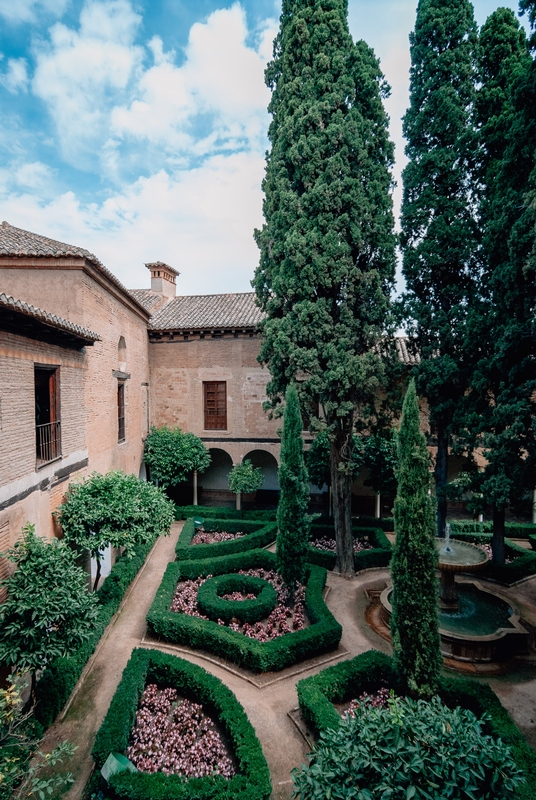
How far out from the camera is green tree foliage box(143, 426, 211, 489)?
1620 cm

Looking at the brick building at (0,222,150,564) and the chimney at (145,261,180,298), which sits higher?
the chimney at (145,261,180,298)

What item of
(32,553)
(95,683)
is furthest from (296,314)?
(95,683)

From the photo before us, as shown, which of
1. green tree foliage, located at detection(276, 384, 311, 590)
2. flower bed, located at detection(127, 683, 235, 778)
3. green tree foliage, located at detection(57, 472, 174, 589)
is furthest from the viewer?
green tree foliage, located at detection(276, 384, 311, 590)

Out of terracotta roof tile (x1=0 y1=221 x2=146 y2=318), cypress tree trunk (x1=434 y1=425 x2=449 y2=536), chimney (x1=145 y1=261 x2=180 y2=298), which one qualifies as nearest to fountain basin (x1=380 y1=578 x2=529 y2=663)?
cypress tree trunk (x1=434 y1=425 x2=449 y2=536)

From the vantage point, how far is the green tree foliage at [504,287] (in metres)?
8.88

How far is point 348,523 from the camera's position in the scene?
11.9 meters

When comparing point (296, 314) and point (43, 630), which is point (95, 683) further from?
point (296, 314)

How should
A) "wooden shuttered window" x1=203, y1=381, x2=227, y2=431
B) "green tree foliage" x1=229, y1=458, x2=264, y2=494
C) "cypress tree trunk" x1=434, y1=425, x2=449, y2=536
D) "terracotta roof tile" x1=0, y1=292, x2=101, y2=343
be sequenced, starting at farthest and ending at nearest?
"wooden shuttered window" x1=203, y1=381, x2=227, y2=431
"green tree foliage" x1=229, y1=458, x2=264, y2=494
"cypress tree trunk" x1=434, y1=425, x2=449, y2=536
"terracotta roof tile" x1=0, y1=292, x2=101, y2=343

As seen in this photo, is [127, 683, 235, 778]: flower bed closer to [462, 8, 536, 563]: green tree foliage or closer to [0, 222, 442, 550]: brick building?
[0, 222, 442, 550]: brick building

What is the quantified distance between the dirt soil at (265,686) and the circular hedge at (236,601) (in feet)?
3.51

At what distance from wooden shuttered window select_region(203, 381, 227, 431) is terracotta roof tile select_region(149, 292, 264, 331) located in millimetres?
2475

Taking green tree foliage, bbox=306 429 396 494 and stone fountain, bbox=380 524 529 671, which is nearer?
stone fountain, bbox=380 524 529 671

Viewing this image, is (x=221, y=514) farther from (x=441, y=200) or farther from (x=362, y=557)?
(x=441, y=200)

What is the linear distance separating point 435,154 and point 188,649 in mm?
13430
